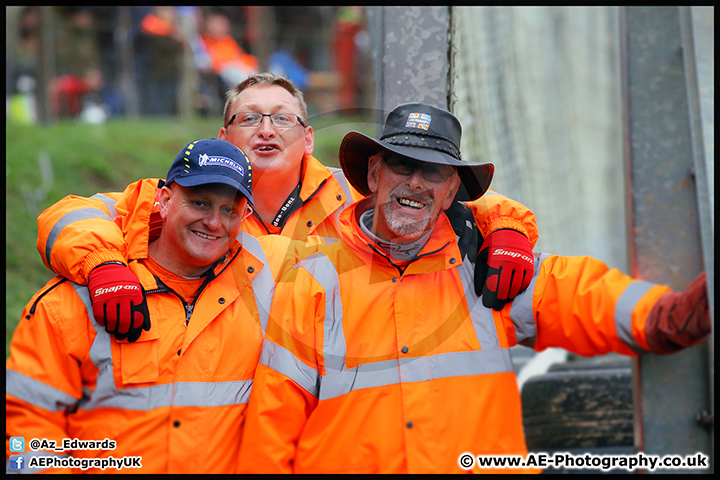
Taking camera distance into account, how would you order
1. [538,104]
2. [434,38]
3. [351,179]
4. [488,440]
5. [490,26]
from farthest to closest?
[538,104] < [490,26] < [434,38] < [351,179] < [488,440]

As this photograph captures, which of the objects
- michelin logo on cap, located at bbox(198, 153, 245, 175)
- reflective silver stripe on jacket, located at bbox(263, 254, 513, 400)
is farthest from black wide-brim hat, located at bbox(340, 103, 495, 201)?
reflective silver stripe on jacket, located at bbox(263, 254, 513, 400)

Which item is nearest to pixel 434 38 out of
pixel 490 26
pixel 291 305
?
pixel 291 305

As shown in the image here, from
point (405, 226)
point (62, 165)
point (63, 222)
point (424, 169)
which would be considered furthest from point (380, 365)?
point (62, 165)

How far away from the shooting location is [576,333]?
2803 mm

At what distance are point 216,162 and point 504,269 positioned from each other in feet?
4.25

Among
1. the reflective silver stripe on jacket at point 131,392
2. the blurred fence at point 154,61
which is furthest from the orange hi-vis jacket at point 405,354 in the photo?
the blurred fence at point 154,61

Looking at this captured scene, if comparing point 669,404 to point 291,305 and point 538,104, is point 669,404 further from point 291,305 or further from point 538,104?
point 538,104

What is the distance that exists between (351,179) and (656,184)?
1361 millimetres

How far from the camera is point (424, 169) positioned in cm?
303

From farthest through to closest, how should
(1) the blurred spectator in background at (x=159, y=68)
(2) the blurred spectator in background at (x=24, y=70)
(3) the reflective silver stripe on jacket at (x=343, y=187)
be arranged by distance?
(1) the blurred spectator in background at (x=159, y=68)
(2) the blurred spectator in background at (x=24, y=70)
(3) the reflective silver stripe on jacket at (x=343, y=187)

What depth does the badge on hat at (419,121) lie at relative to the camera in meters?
3.05

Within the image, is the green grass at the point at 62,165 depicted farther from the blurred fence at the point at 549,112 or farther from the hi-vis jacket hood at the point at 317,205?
the blurred fence at the point at 549,112

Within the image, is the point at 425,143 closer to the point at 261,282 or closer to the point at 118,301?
the point at 261,282

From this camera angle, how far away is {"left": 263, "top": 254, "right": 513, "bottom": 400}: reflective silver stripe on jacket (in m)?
2.85
